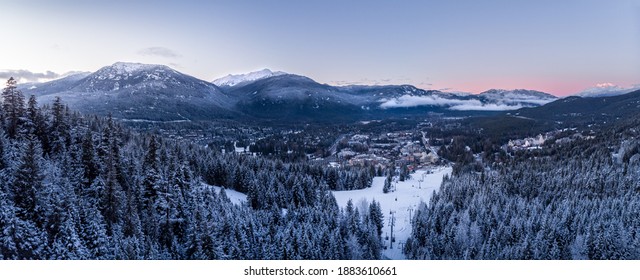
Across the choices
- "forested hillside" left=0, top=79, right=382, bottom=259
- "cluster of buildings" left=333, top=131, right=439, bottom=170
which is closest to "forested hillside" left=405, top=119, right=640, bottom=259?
"forested hillside" left=0, top=79, right=382, bottom=259

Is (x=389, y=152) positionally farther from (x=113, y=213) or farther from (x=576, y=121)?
(x=113, y=213)

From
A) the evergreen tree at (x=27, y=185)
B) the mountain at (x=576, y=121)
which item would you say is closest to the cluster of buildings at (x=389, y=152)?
the mountain at (x=576, y=121)

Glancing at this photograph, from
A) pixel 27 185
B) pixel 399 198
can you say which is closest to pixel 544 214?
pixel 399 198

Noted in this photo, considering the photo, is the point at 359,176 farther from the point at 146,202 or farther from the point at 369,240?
the point at 146,202

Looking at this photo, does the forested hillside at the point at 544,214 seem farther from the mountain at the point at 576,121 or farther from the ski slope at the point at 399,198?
the mountain at the point at 576,121
